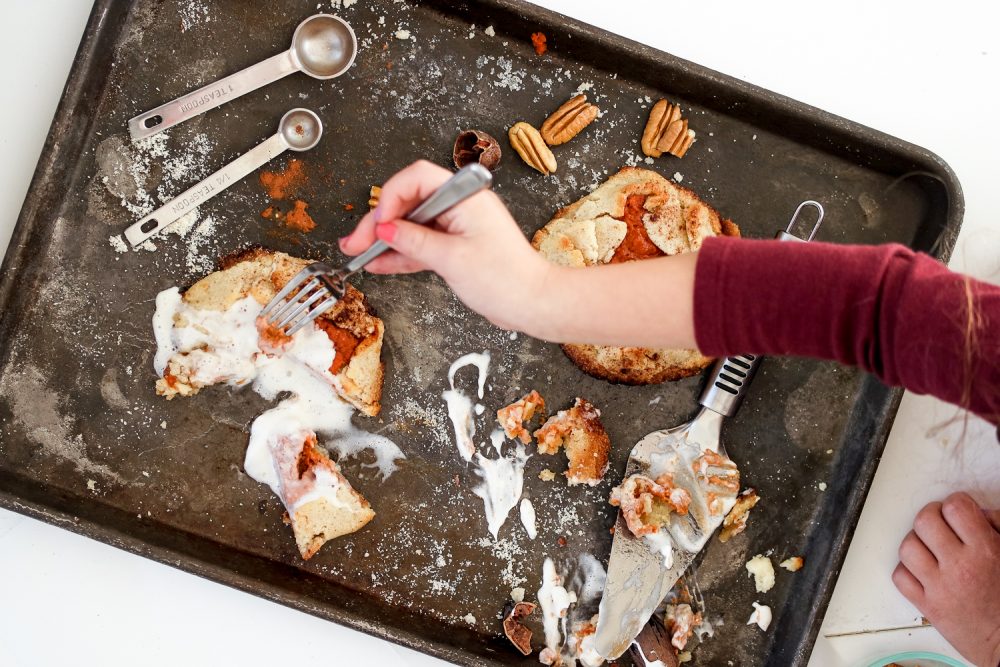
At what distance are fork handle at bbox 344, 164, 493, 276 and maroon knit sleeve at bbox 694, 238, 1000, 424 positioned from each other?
321 millimetres

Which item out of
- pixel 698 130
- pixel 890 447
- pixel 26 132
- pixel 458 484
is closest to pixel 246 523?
pixel 458 484

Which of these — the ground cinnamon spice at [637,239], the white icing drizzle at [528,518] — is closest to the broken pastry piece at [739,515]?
the white icing drizzle at [528,518]

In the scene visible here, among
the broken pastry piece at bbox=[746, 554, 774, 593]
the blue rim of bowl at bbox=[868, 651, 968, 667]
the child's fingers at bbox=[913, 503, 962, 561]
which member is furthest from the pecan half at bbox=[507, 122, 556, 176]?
the blue rim of bowl at bbox=[868, 651, 968, 667]

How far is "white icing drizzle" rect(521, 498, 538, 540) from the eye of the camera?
1.31 meters

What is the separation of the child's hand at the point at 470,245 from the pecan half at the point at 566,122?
30 centimetres

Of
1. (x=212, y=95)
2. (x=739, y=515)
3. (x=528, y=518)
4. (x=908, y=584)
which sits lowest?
(x=908, y=584)

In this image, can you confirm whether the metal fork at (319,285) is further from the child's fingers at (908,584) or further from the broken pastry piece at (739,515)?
the child's fingers at (908,584)

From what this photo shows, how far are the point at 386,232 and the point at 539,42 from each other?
0.53 metres

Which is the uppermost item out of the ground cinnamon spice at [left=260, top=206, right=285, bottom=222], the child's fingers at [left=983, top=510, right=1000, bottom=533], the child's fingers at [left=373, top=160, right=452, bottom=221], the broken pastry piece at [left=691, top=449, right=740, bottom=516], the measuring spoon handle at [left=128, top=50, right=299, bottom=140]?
the measuring spoon handle at [left=128, top=50, right=299, bottom=140]

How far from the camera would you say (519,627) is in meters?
1.30

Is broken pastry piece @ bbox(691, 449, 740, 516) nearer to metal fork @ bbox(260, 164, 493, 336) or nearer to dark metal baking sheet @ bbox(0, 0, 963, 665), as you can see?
dark metal baking sheet @ bbox(0, 0, 963, 665)

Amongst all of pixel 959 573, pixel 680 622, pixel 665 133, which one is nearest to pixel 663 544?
pixel 680 622

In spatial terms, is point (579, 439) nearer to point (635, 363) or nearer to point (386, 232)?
point (635, 363)

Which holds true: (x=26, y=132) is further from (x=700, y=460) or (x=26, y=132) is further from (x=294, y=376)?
(x=700, y=460)
